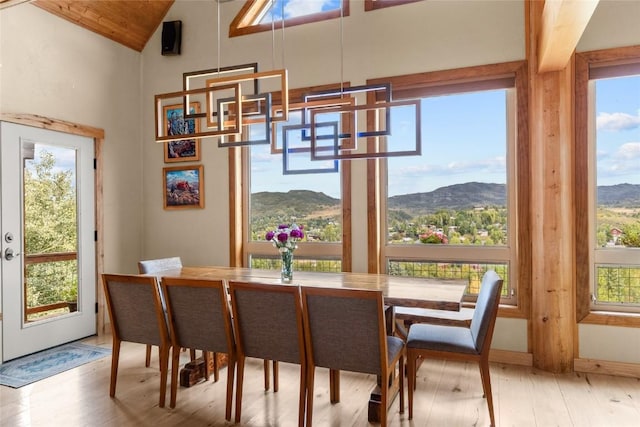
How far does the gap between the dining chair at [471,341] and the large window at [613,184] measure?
4.54 feet

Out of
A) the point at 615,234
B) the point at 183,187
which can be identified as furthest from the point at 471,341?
the point at 183,187

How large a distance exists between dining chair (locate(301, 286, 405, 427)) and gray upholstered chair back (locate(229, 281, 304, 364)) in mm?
72

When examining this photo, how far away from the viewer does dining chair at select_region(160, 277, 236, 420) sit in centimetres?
255

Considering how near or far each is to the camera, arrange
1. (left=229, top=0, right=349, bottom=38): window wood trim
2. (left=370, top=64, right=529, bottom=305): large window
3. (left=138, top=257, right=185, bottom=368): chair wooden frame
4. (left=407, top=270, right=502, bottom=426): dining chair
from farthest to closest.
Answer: (left=229, top=0, right=349, bottom=38): window wood trim
(left=370, top=64, right=529, bottom=305): large window
(left=138, top=257, right=185, bottom=368): chair wooden frame
(left=407, top=270, right=502, bottom=426): dining chair

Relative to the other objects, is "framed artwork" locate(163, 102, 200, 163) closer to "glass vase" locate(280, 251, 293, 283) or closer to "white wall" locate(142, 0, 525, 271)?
"white wall" locate(142, 0, 525, 271)

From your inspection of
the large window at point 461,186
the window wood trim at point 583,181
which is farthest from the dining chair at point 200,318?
the window wood trim at point 583,181

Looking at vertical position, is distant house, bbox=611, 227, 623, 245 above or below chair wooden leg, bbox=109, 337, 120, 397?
above

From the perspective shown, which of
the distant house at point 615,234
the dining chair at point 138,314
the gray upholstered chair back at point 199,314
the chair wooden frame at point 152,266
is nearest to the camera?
the gray upholstered chair back at point 199,314

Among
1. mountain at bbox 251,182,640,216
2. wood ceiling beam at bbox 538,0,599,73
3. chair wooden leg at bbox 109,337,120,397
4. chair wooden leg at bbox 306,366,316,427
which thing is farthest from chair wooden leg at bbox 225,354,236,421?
wood ceiling beam at bbox 538,0,599,73

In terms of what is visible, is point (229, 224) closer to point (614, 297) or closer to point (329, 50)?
point (329, 50)

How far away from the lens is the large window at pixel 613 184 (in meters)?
3.34

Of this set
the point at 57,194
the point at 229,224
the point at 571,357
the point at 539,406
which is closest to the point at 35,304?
the point at 57,194

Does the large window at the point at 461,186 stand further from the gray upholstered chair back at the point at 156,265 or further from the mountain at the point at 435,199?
the gray upholstered chair back at the point at 156,265

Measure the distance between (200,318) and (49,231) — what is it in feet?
7.81
